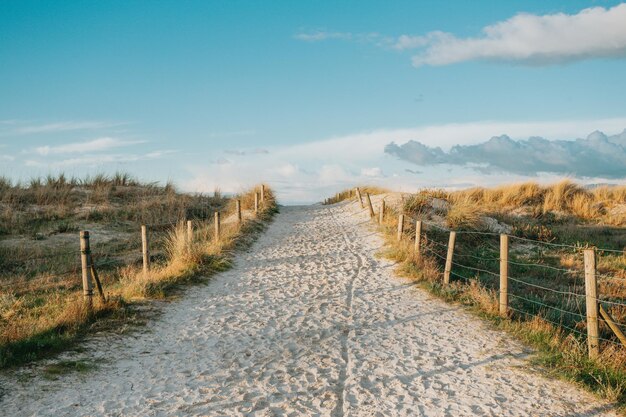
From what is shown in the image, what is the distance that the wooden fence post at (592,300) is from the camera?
23.3 ft

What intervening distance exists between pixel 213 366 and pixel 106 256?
12.3 meters

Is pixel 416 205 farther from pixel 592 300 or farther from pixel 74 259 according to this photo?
pixel 592 300

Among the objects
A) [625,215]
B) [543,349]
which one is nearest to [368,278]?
[543,349]

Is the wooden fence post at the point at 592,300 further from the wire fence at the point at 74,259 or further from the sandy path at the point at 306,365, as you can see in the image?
the wire fence at the point at 74,259

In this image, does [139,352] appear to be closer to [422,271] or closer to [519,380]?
[519,380]

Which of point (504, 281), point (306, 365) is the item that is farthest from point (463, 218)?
point (306, 365)

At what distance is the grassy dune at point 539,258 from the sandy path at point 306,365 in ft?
1.61

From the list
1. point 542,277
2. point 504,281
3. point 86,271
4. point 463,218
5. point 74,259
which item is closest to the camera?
point 86,271

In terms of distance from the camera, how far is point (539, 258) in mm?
17578

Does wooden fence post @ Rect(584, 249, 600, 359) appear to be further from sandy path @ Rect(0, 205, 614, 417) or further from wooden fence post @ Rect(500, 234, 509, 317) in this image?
wooden fence post @ Rect(500, 234, 509, 317)

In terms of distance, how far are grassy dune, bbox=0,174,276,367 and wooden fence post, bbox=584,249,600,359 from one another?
694 centimetres

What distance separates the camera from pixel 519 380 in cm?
670

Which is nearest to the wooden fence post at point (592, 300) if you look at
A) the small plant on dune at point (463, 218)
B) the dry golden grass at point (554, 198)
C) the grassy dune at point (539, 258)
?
the grassy dune at point (539, 258)

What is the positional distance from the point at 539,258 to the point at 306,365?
12.9 metres
